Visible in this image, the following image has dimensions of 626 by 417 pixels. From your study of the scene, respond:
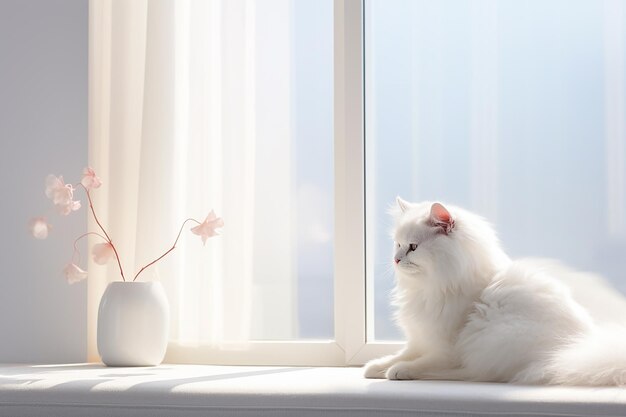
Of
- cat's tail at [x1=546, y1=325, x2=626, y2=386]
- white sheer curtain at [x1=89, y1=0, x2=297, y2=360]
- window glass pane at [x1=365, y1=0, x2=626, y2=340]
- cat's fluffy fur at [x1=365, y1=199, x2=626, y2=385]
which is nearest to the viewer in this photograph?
cat's tail at [x1=546, y1=325, x2=626, y2=386]

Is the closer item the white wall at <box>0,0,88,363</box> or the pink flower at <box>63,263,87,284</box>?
the pink flower at <box>63,263,87,284</box>

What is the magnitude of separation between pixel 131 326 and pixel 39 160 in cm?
66

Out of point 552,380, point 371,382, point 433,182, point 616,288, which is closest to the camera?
point 552,380

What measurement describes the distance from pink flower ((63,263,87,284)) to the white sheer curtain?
0.14 metres

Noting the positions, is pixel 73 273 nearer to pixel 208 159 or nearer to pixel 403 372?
pixel 208 159

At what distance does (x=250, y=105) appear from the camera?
8.61 ft

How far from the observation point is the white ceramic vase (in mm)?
2469

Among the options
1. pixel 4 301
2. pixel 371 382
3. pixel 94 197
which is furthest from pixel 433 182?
pixel 4 301

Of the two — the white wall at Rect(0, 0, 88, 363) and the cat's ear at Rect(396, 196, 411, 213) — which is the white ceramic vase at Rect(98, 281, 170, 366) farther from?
the cat's ear at Rect(396, 196, 411, 213)

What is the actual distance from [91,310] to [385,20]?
4.29ft

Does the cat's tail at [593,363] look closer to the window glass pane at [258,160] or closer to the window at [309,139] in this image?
the window at [309,139]

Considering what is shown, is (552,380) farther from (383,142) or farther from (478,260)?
(383,142)

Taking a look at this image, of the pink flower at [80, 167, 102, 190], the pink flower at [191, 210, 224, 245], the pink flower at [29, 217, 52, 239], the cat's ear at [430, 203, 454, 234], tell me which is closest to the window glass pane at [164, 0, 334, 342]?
the pink flower at [191, 210, 224, 245]

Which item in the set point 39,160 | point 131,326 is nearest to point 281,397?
point 131,326
